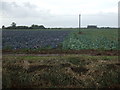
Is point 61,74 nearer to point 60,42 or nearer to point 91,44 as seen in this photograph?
point 91,44

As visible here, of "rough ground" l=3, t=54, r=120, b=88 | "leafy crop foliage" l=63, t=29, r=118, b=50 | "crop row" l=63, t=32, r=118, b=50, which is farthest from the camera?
"leafy crop foliage" l=63, t=29, r=118, b=50

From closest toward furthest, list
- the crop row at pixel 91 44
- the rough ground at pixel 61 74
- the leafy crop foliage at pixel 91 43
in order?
1. the rough ground at pixel 61 74
2. the crop row at pixel 91 44
3. the leafy crop foliage at pixel 91 43

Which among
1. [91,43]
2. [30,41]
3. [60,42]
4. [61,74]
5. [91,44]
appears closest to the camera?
[61,74]

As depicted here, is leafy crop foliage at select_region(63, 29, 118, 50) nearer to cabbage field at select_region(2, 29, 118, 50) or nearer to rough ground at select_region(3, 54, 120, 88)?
cabbage field at select_region(2, 29, 118, 50)

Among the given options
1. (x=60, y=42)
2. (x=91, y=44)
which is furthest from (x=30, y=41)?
(x=91, y=44)

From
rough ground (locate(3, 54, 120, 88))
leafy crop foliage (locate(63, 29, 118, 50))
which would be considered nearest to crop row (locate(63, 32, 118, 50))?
leafy crop foliage (locate(63, 29, 118, 50))

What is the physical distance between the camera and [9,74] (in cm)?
753

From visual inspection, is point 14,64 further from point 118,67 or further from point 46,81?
point 118,67

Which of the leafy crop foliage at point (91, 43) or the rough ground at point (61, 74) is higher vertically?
the leafy crop foliage at point (91, 43)

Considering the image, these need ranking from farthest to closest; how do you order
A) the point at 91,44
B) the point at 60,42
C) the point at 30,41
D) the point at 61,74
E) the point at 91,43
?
1. the point at 30,41
2. the point at 60,42
3. the point at 91,43
4. the point at 91,44
5. the point at 61,74

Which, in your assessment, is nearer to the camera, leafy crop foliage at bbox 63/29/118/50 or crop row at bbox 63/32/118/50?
crop row at bbox 63/32/118/50

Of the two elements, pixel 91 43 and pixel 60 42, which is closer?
pixel 91 43

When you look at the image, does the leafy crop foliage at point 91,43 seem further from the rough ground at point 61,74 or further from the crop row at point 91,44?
the rough ground at point 61,74

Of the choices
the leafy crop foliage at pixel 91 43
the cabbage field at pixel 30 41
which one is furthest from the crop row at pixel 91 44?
the cabbage field at pixel 30 41
